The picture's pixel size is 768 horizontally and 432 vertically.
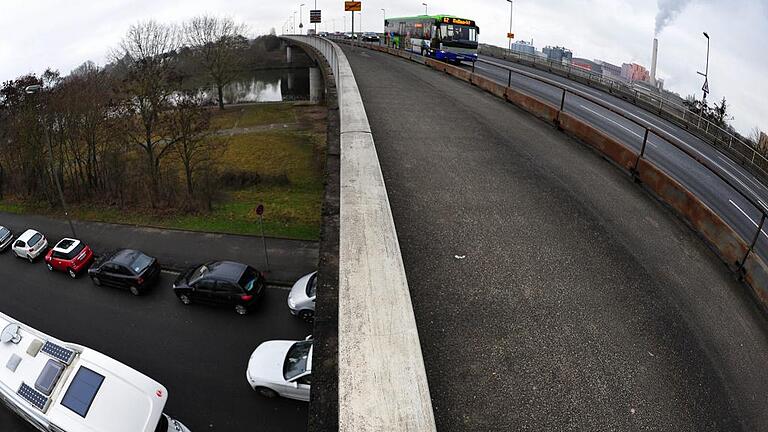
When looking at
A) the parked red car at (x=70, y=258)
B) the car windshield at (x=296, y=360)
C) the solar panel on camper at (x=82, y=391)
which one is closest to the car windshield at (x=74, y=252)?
the parked red car at (x=70, y=258)

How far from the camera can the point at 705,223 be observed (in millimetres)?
7852

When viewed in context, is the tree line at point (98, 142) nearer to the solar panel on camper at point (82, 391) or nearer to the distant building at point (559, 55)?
the solar panel on camper at point (82, 391)

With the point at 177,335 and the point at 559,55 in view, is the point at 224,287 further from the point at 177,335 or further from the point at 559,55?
the point at 559,55

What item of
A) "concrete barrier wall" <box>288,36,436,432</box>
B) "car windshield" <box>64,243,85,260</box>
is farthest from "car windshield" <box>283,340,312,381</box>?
"car windshield" <box>64,243,85,260</box>

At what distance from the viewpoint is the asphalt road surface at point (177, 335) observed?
10180 millimetres

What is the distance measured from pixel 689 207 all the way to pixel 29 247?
75.3 feet

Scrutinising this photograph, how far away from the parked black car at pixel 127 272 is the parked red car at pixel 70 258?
58.9 inches

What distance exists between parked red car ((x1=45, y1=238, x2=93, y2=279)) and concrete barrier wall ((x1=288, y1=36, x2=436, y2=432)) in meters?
14.7

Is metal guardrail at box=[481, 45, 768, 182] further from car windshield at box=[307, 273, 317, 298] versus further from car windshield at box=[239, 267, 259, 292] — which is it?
car windshield at box=[239, 267, 259, 292]

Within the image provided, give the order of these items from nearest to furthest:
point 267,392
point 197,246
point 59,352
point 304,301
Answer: point 59,352
point 267,392
point 304,301
point 197,246

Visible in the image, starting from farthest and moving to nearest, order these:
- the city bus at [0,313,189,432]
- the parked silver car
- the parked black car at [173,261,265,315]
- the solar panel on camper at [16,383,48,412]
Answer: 1. the parked black car at [173,261,265,315]
2. the parked silver car
3. the solar panel on camper at [16,383,48,412]
4. the city bus at [0,313,189,432]

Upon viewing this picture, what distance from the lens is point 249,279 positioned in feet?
44.3

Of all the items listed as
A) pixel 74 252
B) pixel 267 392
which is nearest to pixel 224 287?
pixel 267 392

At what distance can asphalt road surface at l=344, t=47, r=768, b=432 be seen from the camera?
4418 mm
